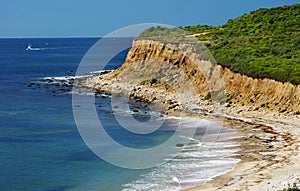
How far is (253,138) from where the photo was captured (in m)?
33.1

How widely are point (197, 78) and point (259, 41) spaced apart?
12714 mm

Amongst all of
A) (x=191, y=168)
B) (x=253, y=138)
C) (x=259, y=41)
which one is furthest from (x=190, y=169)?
(x=259, y=41)

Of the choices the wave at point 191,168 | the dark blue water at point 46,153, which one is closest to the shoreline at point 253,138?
the wave at point 191,168

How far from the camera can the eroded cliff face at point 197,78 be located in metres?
41.0

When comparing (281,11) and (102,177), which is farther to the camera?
(281,11)

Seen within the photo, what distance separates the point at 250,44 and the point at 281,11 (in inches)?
892

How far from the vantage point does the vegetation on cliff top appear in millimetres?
44953

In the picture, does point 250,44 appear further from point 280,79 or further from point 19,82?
point 19,82

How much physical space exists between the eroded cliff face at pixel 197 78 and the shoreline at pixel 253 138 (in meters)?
1.46

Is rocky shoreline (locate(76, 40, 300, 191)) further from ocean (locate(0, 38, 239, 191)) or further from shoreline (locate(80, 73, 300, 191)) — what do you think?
ocean (locate(0, 38, 239, 191))

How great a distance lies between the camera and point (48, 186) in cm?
2495

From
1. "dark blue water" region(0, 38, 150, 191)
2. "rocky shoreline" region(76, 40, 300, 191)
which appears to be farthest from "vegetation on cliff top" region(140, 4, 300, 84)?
"dark blue water" region(0, 38, 150, 191)

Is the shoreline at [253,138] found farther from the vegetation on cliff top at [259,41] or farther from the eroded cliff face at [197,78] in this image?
the vegetation on cliff top at [259,41]

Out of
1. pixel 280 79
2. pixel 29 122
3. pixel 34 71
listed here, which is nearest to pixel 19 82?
pixel 34 71
